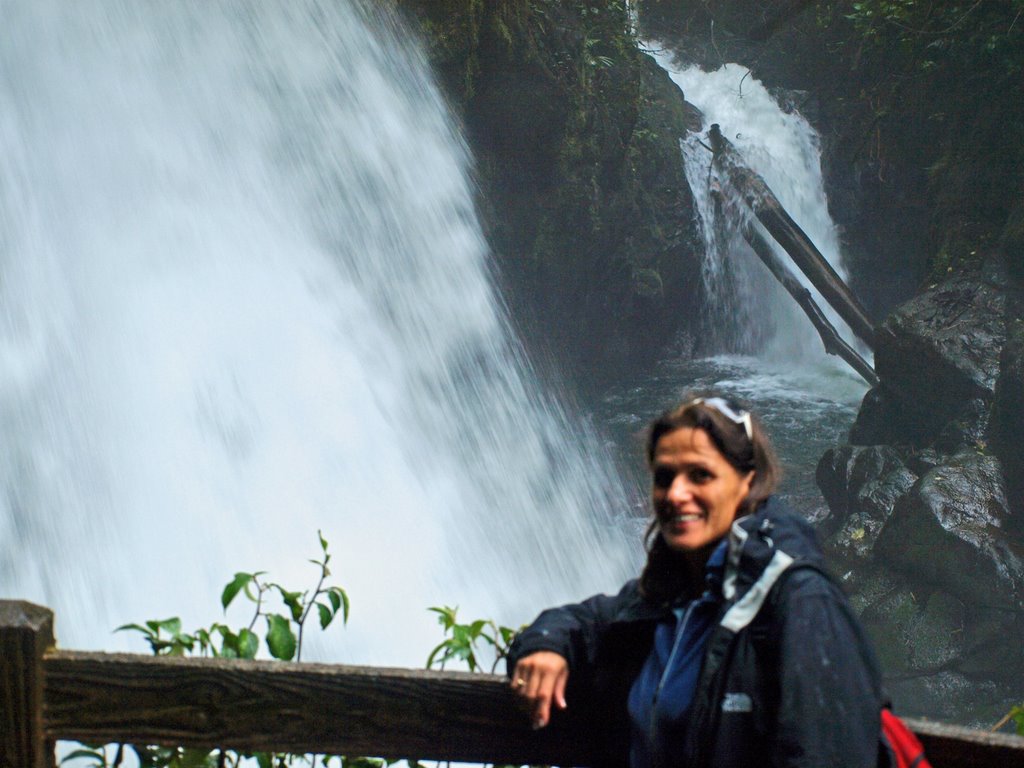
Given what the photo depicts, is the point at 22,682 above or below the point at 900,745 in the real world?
above

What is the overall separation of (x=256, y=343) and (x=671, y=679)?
251 inches

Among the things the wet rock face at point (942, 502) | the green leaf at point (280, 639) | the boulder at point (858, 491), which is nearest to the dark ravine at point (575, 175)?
the boulder at point (858, 491)

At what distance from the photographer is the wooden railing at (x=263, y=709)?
1.63 m

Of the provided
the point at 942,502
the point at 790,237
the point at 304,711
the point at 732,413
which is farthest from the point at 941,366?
the point at 304,711

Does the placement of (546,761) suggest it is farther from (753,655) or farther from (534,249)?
(534,249)

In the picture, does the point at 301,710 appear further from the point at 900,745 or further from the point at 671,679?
the point at 900,745

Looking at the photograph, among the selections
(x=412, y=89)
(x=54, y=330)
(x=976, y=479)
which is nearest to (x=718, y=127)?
(x=412, y=89)

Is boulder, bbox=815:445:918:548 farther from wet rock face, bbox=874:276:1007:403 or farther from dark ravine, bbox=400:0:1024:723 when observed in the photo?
wet rock face, bbox=874:276:1007:403

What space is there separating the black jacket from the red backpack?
0.14 feet

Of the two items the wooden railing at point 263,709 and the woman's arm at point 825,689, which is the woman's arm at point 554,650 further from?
the woman's arm at point 825,689

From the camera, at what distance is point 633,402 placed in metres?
12.9

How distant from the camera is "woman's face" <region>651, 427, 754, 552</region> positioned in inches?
63.3

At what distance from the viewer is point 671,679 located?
1458 millimetres

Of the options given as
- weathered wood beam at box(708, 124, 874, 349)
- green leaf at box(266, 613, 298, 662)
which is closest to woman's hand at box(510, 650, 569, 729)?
green leaf at box(266, 613, 298, 662)
